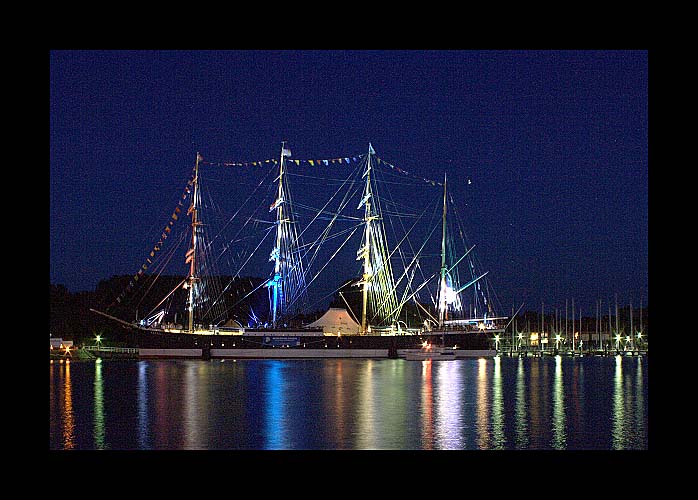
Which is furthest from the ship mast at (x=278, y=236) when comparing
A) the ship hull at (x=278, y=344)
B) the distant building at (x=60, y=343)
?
the distant building at (x=60, y=343)

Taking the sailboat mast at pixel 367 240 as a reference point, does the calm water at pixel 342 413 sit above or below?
below

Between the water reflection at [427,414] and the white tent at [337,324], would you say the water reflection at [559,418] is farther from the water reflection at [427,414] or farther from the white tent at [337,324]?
the white tent at [337,324]

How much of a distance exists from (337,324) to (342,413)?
42112 mm

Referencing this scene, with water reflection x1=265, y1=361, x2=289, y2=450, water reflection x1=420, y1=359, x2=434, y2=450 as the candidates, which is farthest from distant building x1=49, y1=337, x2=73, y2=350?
water reflection x1=420, y1=359, x2=434, y2=450

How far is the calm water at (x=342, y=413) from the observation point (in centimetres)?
1977

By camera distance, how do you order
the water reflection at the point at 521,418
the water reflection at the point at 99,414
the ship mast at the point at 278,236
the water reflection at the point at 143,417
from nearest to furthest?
the water reflection at the point at 143,417 → the water reflection at the point at 99,414 → the water reflection at the point at 521,418 → the ship mast at the point at 278,236

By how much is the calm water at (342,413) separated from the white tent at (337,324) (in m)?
24.3

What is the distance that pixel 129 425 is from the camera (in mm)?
22344

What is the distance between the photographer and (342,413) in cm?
2522
